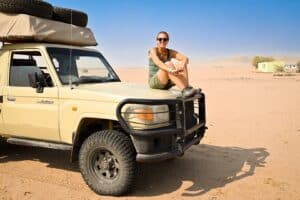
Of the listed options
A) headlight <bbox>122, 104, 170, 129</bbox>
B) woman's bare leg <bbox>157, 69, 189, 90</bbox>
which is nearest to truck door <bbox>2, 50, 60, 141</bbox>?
headlight <bbox>122, 104, 170, 129</bbox>

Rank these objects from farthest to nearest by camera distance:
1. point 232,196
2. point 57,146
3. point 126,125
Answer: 1. point 57,146
2. point 232,196
3. point 126,125

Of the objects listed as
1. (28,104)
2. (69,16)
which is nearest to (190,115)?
(28,104)

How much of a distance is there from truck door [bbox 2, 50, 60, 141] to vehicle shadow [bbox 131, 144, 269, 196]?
1.56m

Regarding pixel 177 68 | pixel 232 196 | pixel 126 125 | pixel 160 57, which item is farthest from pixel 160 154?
pixel 160 57

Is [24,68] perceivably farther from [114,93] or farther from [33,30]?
[114,93]

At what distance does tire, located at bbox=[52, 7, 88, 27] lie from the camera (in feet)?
22.5

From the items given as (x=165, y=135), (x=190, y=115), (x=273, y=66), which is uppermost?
(x=273, y=66)

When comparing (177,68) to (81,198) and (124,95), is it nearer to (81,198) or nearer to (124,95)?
(124,95)

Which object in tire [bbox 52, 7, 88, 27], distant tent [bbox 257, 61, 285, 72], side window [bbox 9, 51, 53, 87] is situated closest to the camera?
side window [bbox 9, 51, 53, 87]

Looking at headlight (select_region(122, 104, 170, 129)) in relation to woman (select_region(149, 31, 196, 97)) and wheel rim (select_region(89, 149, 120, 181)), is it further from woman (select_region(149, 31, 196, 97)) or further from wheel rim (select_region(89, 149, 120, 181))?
woman (select_region(149, 31, 196, 97))

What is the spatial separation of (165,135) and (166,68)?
1.26 metres

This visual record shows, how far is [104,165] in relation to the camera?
5.05 metres

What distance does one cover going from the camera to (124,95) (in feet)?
15.9

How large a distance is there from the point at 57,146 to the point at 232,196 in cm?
254
